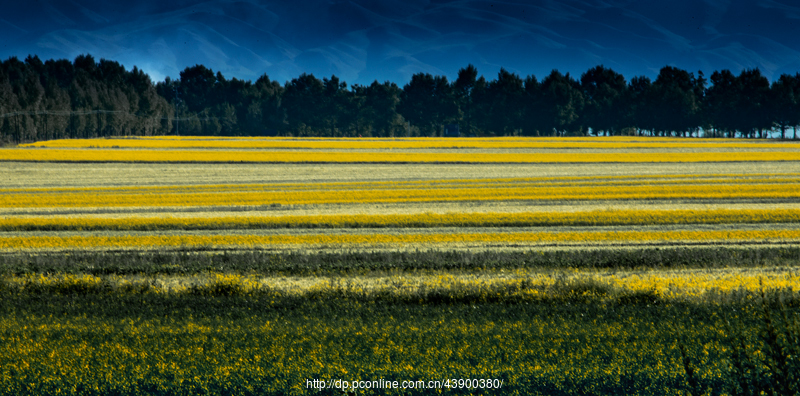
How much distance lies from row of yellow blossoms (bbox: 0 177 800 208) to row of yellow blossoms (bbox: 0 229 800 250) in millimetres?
11165

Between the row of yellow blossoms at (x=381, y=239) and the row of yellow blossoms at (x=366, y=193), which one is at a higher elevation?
the row of yellow blossoms at (x=366, y=193)

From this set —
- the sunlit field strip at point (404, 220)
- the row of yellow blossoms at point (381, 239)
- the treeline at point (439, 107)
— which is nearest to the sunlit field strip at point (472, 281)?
the row of yellow blossoms at point (381, 239)

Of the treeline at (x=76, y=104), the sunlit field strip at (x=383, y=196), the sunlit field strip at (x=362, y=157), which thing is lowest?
the sunlit field strip at (x=383, y=196)

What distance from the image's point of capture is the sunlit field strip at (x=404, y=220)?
28125 millimetres

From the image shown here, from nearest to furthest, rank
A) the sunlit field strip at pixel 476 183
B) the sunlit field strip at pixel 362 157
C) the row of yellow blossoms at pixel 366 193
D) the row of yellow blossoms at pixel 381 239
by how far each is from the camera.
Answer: the row of yellow blossoms at pixel 381 239 < the row of yellow blossoms at pixel 366 193 < the sunlit field strip at pixel 476 183 < the sunlit field strip at pixel 362 157

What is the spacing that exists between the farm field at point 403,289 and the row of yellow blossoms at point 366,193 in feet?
1.03

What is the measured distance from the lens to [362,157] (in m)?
71.7

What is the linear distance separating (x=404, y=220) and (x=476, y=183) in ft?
62.7

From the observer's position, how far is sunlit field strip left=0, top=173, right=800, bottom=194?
44281 mm

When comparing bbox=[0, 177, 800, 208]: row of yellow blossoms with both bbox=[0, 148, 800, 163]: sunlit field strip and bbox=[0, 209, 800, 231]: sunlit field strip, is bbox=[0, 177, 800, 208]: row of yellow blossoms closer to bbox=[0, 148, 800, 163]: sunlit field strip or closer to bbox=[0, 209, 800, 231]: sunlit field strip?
bbox=[0, 209, 800, 231]: sunlit field strip

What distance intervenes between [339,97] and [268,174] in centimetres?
9649

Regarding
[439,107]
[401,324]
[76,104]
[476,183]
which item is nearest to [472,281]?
[401,324]

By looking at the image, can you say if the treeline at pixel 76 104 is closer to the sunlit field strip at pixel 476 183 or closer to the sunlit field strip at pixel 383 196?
the sunlit field strip at pixel 476 183

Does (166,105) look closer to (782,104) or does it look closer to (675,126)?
(675,126)
